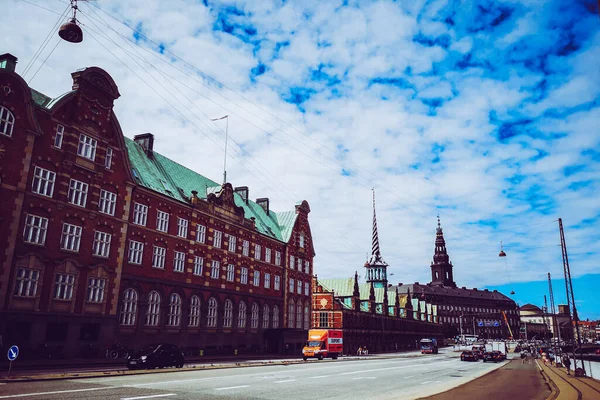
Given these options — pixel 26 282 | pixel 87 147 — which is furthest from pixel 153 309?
pixel 87 147

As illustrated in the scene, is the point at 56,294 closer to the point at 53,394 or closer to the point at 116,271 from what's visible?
the point at 116,271

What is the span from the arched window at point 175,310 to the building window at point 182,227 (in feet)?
19.4

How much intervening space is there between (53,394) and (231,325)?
3623 cm

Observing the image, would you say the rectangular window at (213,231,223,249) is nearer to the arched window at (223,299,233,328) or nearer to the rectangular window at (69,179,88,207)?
the arched window at (223,299,233,328)

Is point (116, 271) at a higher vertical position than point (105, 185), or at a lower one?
lower

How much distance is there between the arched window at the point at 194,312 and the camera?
44.2m

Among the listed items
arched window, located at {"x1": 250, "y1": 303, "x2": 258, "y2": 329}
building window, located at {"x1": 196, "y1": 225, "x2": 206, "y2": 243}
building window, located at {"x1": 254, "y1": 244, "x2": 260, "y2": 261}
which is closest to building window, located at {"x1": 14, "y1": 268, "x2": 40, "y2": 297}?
building window, located at {"x1": 196, "y1": 225, "x2": 206, "y2": 243}

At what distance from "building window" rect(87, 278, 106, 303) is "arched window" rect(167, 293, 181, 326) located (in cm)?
802

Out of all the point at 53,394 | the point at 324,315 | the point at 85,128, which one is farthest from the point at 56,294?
the point at 324,315

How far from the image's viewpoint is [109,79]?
3772 centimetres

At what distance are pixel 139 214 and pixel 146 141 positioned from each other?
11.1 metres

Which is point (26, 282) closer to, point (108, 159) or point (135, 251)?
point (135, 251)

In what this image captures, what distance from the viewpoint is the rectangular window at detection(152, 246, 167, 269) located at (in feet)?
133

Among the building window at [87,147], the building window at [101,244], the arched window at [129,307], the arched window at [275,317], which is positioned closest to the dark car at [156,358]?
the arched window at [129,307]
